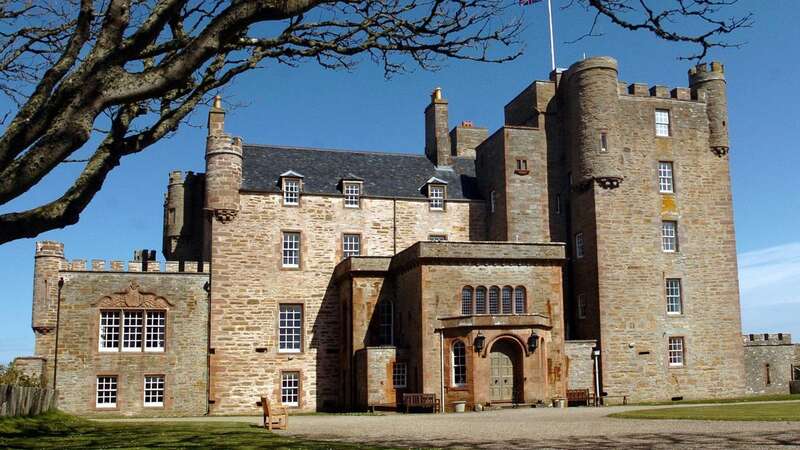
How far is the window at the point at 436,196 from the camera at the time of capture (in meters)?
42.1

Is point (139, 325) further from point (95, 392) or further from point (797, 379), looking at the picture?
point (797, 379)

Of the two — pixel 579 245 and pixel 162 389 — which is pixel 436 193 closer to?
pixel 579 245

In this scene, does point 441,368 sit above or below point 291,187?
below

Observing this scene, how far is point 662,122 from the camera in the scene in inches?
1583

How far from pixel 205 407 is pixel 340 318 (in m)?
7.21

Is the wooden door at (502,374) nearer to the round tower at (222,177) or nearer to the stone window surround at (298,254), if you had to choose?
the stone window surround at (298,254)

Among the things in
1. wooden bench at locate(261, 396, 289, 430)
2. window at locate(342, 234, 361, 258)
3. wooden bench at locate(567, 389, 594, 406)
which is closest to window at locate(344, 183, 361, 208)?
window at locate(342, 234, 361, 258)

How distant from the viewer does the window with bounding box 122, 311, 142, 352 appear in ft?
122

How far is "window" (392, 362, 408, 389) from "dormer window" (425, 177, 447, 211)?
9642mm

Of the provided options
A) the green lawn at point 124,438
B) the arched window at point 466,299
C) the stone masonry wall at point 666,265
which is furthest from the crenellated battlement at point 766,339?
the green lawn at point 124,438

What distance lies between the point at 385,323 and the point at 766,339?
2048 cm

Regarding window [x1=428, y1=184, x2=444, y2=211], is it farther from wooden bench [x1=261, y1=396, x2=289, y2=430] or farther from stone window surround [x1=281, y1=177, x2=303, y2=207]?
wooden bench [x1=261, y1=396, x2=289, y2=430]

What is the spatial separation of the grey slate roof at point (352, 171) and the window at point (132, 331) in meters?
7.51

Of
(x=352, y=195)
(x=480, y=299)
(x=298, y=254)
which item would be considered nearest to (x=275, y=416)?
(x=480, y=299)
